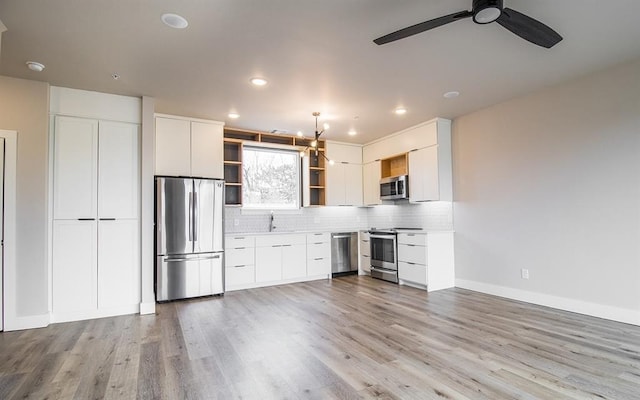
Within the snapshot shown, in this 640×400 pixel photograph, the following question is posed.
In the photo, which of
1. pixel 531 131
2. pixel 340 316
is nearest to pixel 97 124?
pixel 340 316

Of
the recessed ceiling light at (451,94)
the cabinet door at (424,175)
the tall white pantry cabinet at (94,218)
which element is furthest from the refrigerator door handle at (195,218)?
the recessed ceiling light at (451,94)

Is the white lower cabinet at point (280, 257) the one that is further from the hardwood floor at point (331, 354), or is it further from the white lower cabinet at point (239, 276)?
the hardwood floor at point (331, 354)

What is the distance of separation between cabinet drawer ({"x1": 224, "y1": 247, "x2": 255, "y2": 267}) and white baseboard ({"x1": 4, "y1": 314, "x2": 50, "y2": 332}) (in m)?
2.23

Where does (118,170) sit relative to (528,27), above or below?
below

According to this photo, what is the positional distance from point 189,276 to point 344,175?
11.8 ft

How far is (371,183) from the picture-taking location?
6.90m

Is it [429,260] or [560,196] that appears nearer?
[560,196]

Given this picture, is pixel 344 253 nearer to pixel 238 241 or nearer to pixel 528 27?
pixel 238 241

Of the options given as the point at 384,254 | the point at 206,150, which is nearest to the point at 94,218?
the point at 206,150

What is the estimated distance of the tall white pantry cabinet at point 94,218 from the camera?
3.94 meters

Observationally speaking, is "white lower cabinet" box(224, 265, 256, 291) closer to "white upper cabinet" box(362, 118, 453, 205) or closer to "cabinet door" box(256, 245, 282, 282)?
"cabinet door" box(256, 245, 282, 282)

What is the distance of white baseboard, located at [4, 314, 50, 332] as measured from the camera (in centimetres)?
357

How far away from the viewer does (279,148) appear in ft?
21.1

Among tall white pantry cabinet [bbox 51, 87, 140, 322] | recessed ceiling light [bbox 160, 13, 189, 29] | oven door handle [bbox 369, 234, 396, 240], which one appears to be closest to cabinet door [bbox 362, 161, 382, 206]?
oven door handle [bbox 369, 234, 396, 240]
